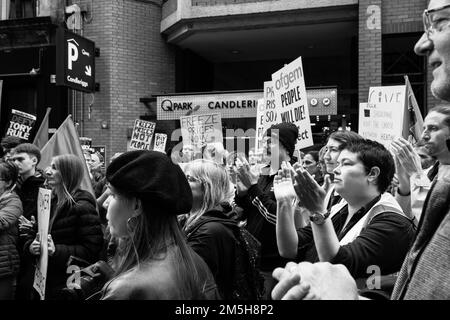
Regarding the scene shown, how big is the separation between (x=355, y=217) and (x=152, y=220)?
52.2 inches

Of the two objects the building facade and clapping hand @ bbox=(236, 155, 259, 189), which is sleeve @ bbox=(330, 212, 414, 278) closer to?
clapping hand @ bbox=(236, 155, 259, 189)

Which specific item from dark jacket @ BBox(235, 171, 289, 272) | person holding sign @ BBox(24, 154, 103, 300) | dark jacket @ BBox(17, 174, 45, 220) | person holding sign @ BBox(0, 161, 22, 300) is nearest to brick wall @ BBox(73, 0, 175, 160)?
dark jacket @ BBox(17, 174, 45, 220)

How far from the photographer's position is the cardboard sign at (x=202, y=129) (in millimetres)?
7828

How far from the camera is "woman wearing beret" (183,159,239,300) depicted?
9.71ft

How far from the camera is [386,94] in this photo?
6090 millimetres

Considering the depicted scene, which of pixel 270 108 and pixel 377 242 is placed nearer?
pixel 377 242

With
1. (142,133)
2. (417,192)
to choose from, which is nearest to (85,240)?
(417,192)

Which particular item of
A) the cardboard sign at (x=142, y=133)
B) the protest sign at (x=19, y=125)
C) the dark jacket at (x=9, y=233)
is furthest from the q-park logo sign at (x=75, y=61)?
the dark jacket at (x=9, y=233)

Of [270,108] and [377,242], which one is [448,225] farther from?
[270,108]

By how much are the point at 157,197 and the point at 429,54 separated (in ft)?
3.66

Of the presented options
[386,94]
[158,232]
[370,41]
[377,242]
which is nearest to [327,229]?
[377,242]

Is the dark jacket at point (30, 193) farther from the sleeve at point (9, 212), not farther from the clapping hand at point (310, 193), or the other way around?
the clapping hand at point (310, 193)

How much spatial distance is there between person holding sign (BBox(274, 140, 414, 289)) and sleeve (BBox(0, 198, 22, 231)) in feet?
8.42

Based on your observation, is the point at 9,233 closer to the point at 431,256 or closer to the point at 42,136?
the point at 42,136
